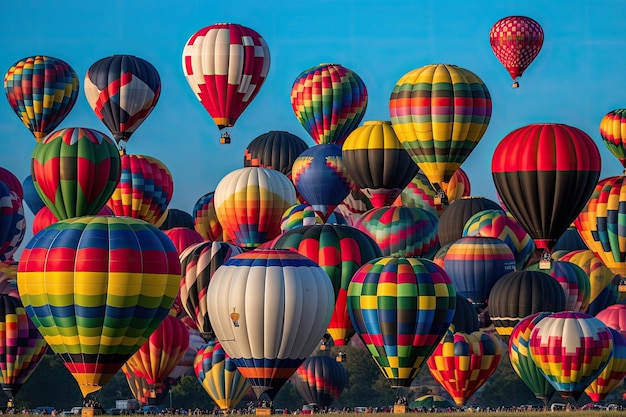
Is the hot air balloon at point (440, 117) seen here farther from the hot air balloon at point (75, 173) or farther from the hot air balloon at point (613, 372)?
the hot air balloon at point (75, 173)

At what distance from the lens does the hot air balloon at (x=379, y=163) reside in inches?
2272

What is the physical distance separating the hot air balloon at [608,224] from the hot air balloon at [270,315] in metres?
13.9

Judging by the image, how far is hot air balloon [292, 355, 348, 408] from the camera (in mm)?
58031

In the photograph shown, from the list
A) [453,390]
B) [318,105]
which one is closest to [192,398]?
[318,105]

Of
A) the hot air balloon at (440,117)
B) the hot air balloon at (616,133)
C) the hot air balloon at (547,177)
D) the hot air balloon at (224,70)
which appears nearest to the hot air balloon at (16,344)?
the hot air balloon at (224,70)

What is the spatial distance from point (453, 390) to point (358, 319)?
8525 millimetres

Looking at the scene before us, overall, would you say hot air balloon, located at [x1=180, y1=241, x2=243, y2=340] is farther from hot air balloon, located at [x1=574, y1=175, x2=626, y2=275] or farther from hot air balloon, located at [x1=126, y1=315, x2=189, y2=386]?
hot air balloon, located at [x1=574, y1=175, x2=626, y2=275]

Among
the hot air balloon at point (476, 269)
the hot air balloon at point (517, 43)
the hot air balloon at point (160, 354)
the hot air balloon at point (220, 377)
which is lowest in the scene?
the hot air balloon at point (220, 377)

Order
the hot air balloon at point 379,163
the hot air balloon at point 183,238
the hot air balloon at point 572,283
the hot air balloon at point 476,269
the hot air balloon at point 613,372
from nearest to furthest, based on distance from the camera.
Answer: the hot air balloon at point 613,372 < the hot air balloon at point 476,269 < the hot air balloon at point 379,163 < the hot air balloon at point 572,283 < the hot air balloon at point 183,238

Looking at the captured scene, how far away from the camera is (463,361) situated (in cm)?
5231

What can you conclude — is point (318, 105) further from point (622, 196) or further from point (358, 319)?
point (358, 319)

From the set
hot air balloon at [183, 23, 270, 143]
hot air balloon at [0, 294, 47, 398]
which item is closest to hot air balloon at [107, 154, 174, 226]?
hot air balloon at [183, 23, 270, 143]

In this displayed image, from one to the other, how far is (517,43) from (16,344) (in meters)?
24.2

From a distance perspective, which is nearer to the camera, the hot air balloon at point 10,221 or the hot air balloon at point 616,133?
the hot air balloon at point 10,221
